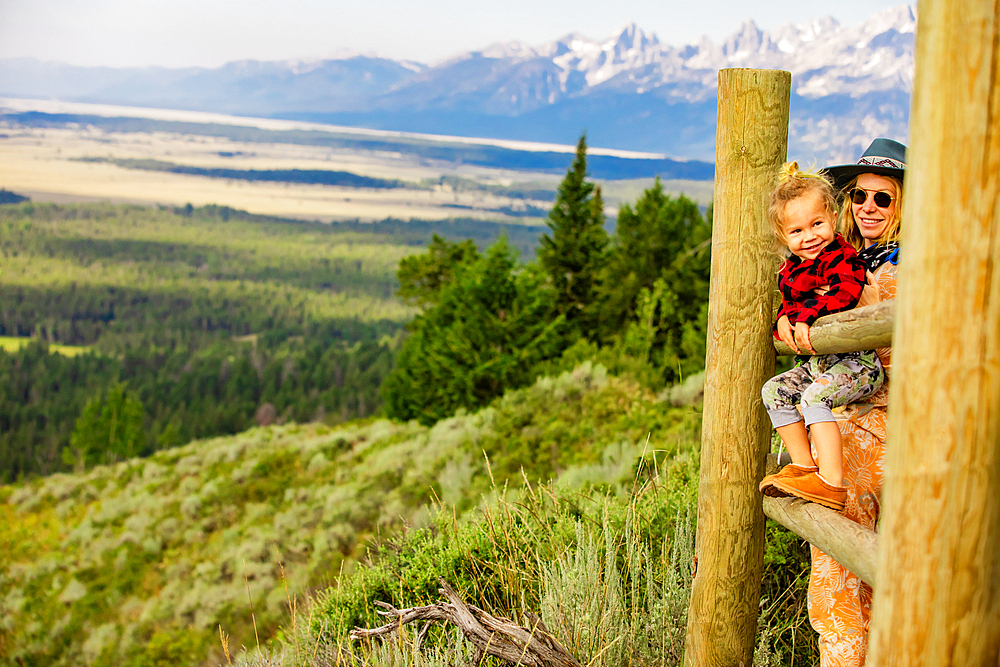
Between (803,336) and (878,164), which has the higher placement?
(878,164)

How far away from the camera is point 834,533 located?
190 centimetres

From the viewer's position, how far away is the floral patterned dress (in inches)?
87.9

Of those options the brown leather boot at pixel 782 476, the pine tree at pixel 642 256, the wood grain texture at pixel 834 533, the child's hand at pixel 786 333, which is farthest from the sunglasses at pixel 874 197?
the pine tree at pixel 642 256

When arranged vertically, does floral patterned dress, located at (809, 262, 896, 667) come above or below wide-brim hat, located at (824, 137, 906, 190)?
below

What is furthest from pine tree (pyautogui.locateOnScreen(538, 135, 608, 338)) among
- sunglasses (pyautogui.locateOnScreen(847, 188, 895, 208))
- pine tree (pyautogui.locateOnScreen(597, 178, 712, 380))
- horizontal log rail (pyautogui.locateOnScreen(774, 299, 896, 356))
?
horizontal log rail (pyautogui.locateOnScreen(774, 299, 896, 356))

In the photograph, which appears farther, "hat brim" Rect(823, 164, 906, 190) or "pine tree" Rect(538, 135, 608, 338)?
"pine tree" Rect(538, 135, 608, 338)

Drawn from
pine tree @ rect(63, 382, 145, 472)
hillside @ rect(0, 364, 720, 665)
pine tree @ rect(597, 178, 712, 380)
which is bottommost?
pine tree @ rect(63, 382, 145, 472)

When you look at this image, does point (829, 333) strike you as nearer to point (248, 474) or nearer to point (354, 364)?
point (248, 474)

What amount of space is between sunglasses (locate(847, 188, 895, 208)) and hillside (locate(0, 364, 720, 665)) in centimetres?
231

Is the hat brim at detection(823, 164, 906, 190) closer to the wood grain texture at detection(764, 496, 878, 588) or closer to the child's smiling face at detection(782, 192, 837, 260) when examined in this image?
the child's smiling face at detection(782, 192, 837, 260)

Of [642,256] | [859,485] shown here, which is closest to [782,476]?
[859,485]

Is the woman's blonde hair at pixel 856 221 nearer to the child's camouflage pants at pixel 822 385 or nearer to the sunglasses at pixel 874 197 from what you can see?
the sunglasses at pixel 874 197

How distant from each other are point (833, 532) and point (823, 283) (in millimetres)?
779

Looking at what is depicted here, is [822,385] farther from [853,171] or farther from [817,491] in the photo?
[853,171]
